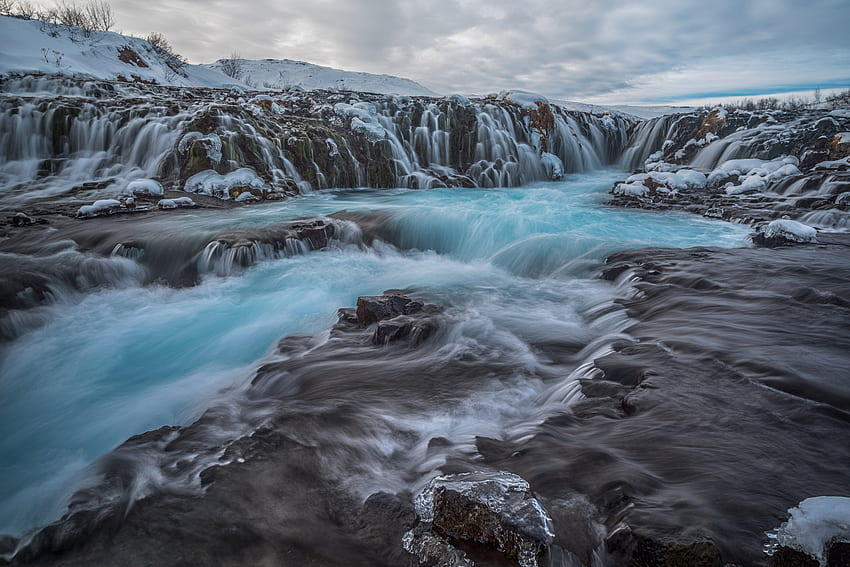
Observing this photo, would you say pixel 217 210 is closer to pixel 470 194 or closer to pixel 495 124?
pixel 470 194

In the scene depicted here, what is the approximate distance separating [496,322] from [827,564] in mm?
4020

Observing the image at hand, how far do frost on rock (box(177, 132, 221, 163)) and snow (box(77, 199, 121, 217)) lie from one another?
3426 mm

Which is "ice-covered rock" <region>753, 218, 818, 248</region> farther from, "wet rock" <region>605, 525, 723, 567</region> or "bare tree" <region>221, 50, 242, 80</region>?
"bare tree" <region>221, 50, 242, 80</region>

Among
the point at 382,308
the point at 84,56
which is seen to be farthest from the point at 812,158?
the point at 84,56

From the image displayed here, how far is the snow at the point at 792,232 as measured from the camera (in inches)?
301

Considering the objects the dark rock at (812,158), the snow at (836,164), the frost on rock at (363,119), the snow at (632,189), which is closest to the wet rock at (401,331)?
the snow at (632,189)

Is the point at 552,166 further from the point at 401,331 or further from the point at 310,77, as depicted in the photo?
the point at 310,77

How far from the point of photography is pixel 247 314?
20.9 feet

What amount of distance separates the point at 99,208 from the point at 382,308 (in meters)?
7.96

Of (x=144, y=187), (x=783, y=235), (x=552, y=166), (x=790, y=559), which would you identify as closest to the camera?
(x=790, y=559)

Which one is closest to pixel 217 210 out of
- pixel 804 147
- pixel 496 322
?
pixel 496 322

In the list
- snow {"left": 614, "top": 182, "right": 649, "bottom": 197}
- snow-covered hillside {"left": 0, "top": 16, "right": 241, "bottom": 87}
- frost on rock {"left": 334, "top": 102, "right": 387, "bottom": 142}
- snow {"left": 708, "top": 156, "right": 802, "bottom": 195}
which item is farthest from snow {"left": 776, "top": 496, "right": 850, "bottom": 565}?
snow-covered hillside {"left": 0, "top": 16, "right": 241, "bottom": 87}

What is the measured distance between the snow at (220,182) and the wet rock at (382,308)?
8.43 meters

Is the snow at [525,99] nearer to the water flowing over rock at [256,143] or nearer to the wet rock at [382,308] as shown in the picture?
the water flowing over rock at [256,143]
